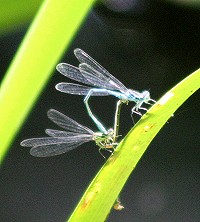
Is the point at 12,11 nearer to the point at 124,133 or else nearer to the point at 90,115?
the point at 90,115

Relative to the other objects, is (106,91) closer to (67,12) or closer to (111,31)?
(67,12)

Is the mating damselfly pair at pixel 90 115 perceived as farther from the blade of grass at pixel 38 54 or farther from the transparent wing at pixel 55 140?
the blade of grass at pixel 38 54

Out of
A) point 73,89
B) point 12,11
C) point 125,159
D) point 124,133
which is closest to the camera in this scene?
point 125,159

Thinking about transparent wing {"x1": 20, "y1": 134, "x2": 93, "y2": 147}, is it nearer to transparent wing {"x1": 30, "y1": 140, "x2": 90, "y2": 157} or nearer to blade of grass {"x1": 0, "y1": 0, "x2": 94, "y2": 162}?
transparent wing {"x1": 30, "y1": 140, "x2": 90, "y2": 157}

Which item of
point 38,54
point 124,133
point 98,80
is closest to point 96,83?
point 98,80

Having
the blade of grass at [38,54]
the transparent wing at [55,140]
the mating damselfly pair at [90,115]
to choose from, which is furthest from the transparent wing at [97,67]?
the blade of grass at [38,54]

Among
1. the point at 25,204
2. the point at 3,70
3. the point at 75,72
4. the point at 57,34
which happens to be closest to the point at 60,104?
the point at 3,70
